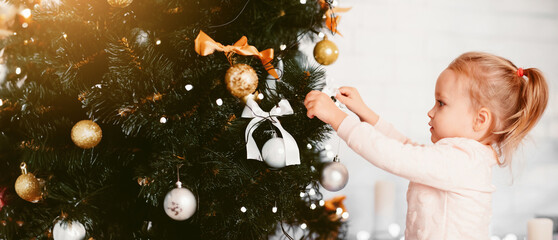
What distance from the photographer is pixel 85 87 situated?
0.81 meters

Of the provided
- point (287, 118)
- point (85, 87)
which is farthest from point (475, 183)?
point (85, 87)

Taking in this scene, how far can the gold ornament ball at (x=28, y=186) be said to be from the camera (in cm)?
84

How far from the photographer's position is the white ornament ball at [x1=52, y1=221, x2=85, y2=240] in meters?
0.77

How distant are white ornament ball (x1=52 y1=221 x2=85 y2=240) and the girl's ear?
2.48 feet

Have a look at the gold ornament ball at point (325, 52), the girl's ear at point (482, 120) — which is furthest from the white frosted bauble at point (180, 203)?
the girl's ear at point (482, 120)

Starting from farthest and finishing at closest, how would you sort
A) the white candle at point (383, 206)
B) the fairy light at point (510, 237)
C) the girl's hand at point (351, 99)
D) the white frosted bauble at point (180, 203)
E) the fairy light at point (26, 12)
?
the fairy light at point (510, 237) → the white candle at point (383, 206) → the girl's hand at point (351, 99) → the fairy light at point (26, 12) → the white frosted bauble at point (180, 203)

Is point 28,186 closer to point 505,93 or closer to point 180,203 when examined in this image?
point 180,203

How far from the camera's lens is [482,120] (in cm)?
88

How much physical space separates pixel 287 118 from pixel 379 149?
0.19m

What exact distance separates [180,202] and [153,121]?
15 centimetres

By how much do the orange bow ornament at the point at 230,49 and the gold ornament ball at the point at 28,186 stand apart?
0.40 metres

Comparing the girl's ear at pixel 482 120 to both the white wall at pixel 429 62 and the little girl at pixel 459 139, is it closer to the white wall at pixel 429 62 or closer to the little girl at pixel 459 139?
the little girl at pixel 459 139

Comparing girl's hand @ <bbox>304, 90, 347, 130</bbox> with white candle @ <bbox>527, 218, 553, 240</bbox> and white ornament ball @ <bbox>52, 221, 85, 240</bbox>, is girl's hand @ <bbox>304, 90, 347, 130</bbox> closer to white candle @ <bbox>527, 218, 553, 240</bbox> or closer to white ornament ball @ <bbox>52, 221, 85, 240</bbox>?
white ornament ball @ <bbox>52, 221, 85, 240</bbox>

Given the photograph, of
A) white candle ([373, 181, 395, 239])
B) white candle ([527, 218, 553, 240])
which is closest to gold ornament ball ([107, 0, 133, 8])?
white candle ([373, 181, 395, 239])
